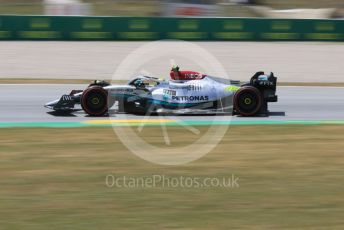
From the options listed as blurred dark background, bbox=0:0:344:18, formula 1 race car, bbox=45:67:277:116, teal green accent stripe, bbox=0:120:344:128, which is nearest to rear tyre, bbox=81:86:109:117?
formula 1 race car, bbox=45:67:277:116

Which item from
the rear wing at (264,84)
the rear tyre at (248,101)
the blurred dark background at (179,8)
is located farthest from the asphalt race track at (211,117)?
the blurred dark background at (179,8)

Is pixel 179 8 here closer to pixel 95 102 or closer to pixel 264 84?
pixel 264 84

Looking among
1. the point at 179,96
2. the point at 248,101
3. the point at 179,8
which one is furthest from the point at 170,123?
the point at 179,8

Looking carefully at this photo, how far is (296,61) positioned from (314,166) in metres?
14.5

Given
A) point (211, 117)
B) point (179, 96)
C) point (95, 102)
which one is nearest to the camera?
point (179, 96)

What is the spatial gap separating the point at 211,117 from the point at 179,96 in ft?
2.96

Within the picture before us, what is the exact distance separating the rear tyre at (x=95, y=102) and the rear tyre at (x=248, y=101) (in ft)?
8.08

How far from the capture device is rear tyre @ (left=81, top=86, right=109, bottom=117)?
13.0m

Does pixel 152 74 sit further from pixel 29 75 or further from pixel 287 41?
pixel 287 41

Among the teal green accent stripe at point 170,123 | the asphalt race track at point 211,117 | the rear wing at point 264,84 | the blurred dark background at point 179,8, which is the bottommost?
the teal green accent stripe at point 170,123

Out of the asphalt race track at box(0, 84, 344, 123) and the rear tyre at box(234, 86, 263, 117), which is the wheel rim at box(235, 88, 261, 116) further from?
the asphalt race track at box(0, 84, 344, 123)

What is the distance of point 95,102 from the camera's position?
43.3ft

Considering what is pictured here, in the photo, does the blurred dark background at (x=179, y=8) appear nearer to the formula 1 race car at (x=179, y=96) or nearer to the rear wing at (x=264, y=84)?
the formula 1 race car at (x=179, y=96)

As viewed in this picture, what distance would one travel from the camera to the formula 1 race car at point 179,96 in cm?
1298
